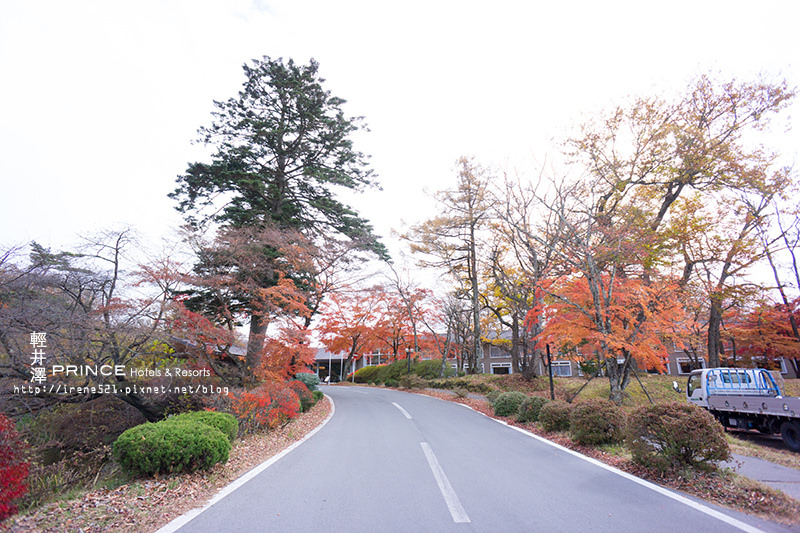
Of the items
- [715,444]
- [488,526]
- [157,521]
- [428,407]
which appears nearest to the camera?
[488,526]

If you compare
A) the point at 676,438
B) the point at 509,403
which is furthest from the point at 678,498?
the point at 509,403

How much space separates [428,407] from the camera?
16.2m

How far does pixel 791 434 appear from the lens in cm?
977

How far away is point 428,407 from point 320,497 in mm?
11865

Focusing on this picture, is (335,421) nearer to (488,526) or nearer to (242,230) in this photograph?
(242,230)

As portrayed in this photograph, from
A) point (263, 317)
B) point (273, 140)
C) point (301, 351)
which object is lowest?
point (301, 351)

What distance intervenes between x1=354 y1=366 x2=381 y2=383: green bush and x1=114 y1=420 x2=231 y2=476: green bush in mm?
34667

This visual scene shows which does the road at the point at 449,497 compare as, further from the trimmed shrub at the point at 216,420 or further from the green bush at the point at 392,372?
the green bush at the point at 392,372

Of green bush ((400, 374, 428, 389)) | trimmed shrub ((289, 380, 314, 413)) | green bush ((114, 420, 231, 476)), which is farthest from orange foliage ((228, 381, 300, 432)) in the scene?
green bush ((400, 374, 428, 389))

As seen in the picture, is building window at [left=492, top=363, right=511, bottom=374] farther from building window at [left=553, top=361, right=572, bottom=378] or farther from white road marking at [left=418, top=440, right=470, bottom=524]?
white road marking at [left=418, top=440, right=470, bottom=524]

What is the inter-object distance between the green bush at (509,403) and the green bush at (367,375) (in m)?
27.6

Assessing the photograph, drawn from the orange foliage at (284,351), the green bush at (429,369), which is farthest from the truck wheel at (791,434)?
Result: the green bush at (429,369)

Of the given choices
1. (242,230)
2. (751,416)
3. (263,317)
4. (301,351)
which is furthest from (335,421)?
(751,416)

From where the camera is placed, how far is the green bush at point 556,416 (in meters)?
9.61
